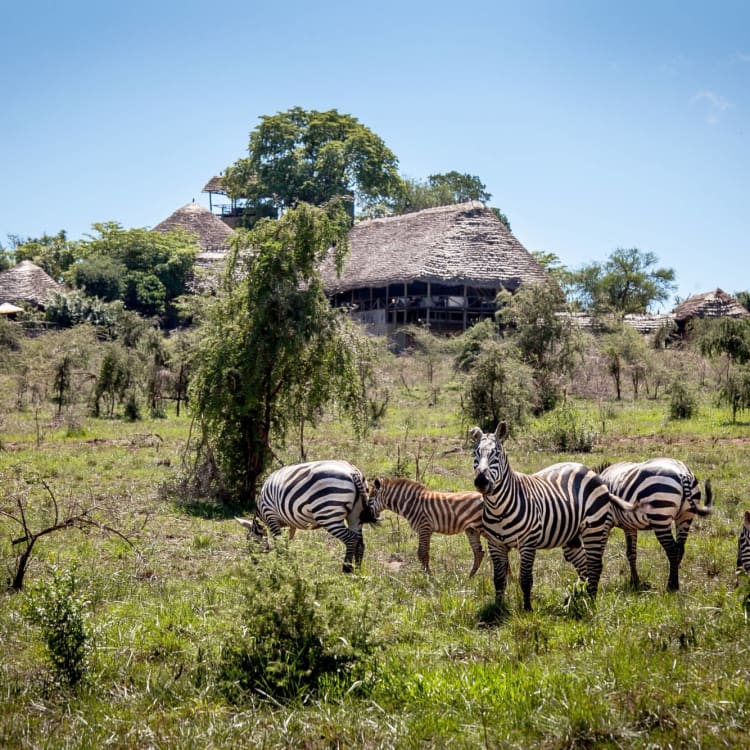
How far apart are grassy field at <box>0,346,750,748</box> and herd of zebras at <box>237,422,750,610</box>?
38cm

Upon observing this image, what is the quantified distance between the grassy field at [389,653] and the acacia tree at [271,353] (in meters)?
3.69

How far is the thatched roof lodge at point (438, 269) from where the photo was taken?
40.4 m

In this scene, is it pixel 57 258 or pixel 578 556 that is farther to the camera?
pixel 57 258

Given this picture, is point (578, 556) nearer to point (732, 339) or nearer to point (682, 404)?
point (682, 404)

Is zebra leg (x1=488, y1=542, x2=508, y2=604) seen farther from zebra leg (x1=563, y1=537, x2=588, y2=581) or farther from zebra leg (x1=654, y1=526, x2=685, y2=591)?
zebra leg (x1=654, y1=526, x2=685, y2=591)

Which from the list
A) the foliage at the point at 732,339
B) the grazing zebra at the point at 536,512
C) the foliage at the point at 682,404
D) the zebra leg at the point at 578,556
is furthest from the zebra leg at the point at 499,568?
the foliage at the point at 732,339

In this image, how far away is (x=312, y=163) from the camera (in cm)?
Result: 5622

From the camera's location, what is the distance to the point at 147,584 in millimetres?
8594

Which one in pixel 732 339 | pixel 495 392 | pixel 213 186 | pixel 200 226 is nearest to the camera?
pixel 495 392

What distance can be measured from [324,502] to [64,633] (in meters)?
3.90

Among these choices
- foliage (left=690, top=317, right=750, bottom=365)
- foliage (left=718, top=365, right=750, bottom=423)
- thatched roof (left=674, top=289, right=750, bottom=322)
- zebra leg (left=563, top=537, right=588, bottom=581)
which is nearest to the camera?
zebra leg (left=563, top=537, right=588, bottom=581)

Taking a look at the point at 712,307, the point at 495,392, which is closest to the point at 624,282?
the point at 712,307

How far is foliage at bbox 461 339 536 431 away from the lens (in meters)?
20.3

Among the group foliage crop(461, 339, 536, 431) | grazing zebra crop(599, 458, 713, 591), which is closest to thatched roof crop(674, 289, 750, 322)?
foliage crop(461, 339, 536, 431)
